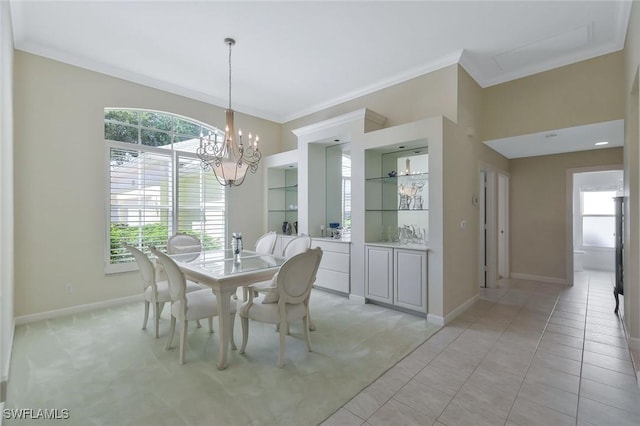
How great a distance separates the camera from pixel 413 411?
197cm

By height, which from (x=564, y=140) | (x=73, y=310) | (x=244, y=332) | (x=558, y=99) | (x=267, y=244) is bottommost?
(x=73, y=310)

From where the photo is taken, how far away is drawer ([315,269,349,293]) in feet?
14.6

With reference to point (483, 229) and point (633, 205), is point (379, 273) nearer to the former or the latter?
point (483, 229)

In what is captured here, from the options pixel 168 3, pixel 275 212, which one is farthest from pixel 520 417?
pixel 275 212

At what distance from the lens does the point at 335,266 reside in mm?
4590

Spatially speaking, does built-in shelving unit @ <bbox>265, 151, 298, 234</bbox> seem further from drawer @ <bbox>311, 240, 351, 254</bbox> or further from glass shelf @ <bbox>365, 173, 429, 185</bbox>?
glass shelf @ <bbox>365, 173, 429, 185</bbox>

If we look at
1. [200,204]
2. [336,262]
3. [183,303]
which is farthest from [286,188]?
[183,303]

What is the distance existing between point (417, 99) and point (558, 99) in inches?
71.4

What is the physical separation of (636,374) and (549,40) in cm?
350

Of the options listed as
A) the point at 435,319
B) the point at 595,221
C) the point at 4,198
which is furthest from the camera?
the point at 595,221

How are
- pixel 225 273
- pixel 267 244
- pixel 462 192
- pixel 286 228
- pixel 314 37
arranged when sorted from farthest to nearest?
pixel 286 228
pixel 267 244
pixel 462 192
pixel 314 37
pixel 225 273

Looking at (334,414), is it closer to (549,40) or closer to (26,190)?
(26,190)

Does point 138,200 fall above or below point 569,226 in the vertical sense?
above

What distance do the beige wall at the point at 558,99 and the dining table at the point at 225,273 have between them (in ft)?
12.7
